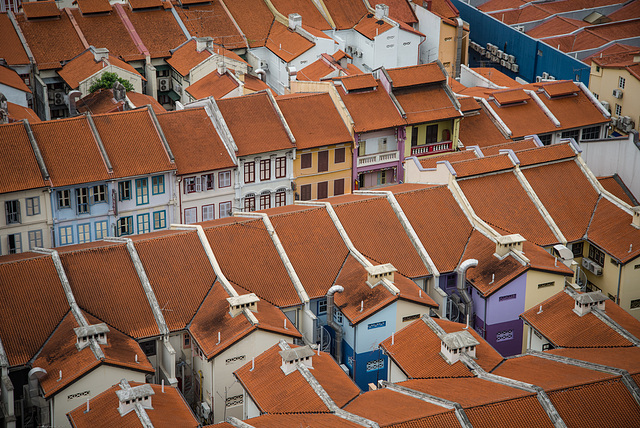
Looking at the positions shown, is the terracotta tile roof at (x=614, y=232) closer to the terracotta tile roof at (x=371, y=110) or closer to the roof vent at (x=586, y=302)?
the roof vent at (x=586, y=302)

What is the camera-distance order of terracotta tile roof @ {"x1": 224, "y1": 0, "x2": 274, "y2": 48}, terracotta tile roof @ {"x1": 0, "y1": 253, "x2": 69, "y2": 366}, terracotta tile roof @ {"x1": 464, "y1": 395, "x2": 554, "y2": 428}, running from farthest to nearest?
1. terracotta tile roof @ {"x1": 224, "y1": 0, "x2": 274, "y2": 48}
2. terracotta tile roof @ {"x1": 0, "y1": 253, "x2": 69, "y2": 366}
3. terracotta tile roof @ {"x1": 464, "y1": 395, "x2": 554, "y2": 428}

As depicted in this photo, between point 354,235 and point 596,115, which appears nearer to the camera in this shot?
point 354,235

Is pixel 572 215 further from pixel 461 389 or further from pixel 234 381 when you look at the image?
pixel 234 381

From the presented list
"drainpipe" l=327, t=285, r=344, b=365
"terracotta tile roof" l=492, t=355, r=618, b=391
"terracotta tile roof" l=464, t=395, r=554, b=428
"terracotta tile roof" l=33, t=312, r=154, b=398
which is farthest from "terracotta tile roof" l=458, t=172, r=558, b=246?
"terracotta tile roof" l=33, t=312, r=154, b=398

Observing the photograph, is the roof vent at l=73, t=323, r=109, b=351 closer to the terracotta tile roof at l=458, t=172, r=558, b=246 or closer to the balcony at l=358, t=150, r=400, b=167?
the terracotta tile roof at l=458, t=172, r=558, b=246

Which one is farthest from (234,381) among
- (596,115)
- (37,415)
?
(596,115)

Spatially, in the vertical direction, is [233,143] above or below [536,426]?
above

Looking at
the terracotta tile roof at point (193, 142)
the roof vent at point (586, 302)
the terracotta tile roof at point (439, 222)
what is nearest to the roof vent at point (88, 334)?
the terracotta tile roof at point (193, 142)
